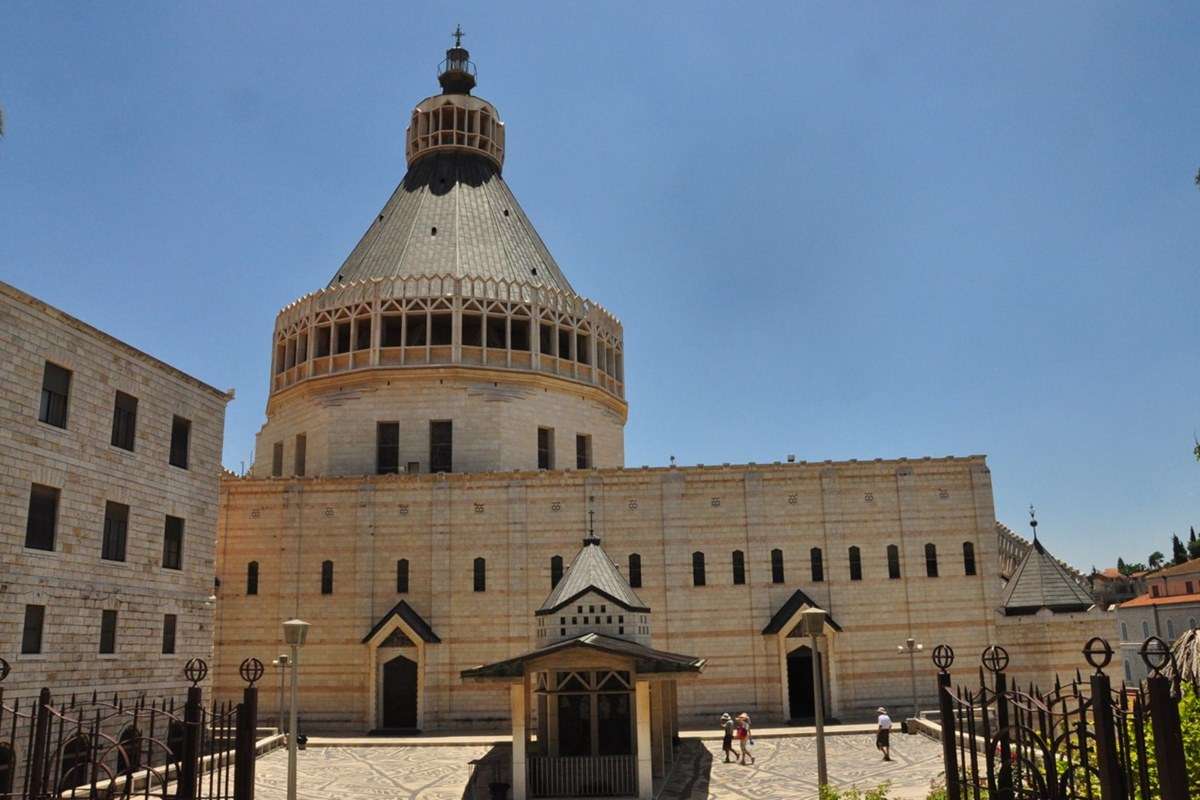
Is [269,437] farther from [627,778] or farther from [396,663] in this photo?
[627,778]

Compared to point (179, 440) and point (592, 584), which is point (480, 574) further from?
point (592, 584)

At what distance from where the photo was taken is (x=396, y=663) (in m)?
37.2

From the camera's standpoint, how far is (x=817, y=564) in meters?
38.2

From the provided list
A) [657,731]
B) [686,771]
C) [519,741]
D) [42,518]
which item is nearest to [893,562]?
[686,771]

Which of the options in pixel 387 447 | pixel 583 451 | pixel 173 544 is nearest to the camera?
pixel 173 544

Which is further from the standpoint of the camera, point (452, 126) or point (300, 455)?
point (452, 126)

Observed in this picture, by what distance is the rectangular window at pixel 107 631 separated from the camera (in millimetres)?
27219

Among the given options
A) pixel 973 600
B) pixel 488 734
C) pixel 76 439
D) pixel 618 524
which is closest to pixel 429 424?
pixel 618 524

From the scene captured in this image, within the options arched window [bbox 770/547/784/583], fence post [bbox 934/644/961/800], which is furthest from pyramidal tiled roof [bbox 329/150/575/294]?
fence post [bbox 934/644/961/800]

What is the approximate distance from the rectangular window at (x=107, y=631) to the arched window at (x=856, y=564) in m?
24.8

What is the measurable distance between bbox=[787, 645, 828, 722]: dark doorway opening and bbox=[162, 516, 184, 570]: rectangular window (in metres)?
21.1

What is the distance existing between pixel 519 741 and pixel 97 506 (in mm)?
13331

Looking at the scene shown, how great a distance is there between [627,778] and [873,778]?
6.61m

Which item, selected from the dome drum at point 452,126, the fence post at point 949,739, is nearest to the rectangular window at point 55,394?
the fence post at point 949,739
